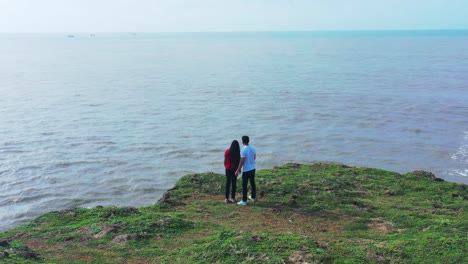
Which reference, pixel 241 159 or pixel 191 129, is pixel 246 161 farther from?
pixel 191 129

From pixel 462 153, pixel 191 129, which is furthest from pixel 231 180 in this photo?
pixel 191 129

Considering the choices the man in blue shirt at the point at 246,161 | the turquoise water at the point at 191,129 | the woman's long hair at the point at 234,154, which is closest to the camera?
the man in blue shirt at the point at 246,161

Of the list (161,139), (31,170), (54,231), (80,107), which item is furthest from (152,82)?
(54,231)

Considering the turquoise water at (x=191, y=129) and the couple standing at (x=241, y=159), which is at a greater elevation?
the couple standing at (x=241, y=159)

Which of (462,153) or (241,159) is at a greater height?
(241,159)

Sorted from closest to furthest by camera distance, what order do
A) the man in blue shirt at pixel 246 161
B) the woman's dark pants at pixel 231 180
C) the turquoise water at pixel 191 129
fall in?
the man in blue shirt at pixel 246 161, the woman's dark pants at pixel 231 180, the turquoise water at pixel 191 129

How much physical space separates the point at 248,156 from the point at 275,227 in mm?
2348

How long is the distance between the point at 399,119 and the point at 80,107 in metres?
24.8

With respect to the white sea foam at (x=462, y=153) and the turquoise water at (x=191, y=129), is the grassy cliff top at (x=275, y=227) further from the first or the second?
the white sea foam at (x=462, y=153)

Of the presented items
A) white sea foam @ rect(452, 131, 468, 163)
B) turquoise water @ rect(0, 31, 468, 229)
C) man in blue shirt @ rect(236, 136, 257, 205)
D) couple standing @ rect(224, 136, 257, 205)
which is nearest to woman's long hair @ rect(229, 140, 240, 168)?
couple standing @ rect(224, 136, 257, 205)

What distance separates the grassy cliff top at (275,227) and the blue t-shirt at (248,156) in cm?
123

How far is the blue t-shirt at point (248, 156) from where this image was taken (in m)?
13.1

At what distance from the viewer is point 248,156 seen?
1323 centimetres

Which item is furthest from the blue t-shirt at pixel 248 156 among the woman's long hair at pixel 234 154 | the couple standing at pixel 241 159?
the woman's long hair at pixel 234 154
